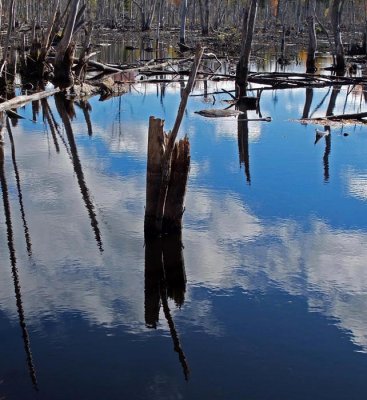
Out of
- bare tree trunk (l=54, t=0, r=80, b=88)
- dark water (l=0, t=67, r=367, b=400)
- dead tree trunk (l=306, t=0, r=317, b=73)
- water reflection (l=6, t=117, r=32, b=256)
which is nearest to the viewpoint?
dark water (l=0, t=67, r=367, b=400)

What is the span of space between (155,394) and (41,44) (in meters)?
21.1

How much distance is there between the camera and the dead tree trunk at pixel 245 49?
21.6m

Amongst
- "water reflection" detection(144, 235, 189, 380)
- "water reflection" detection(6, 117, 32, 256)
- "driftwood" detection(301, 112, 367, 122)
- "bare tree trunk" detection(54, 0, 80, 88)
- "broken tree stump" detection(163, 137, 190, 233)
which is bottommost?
"water reflection" detection(144, 235, 189, 380)

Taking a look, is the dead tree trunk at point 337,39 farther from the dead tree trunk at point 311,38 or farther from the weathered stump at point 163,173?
the weathered stump at point 163,173

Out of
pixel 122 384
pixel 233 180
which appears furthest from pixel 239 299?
pixel 233 180

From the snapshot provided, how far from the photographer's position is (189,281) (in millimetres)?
7766

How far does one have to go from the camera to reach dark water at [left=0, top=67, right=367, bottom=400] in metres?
5.76

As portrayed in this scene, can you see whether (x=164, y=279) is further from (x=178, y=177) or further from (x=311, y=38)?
(x=311, y=38)

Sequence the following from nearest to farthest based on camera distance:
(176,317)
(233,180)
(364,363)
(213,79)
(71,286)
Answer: (364,363) < (176,317) < (71,286) < (233,180) < (213,79)

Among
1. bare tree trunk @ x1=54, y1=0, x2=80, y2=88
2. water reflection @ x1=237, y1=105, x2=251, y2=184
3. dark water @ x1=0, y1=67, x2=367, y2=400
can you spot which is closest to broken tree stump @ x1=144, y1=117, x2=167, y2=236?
dark water @ x1=0, y1=67, x2=367, y2=400

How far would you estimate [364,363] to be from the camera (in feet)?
19.9

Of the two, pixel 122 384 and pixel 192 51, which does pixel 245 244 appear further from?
pixel 192 51

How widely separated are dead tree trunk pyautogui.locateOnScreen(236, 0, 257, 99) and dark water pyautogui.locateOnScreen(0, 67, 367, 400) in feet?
27.7

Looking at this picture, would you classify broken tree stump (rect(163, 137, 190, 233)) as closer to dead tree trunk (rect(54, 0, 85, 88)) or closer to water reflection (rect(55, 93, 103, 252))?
water reflection (rect(55, 93, 103, 252))
